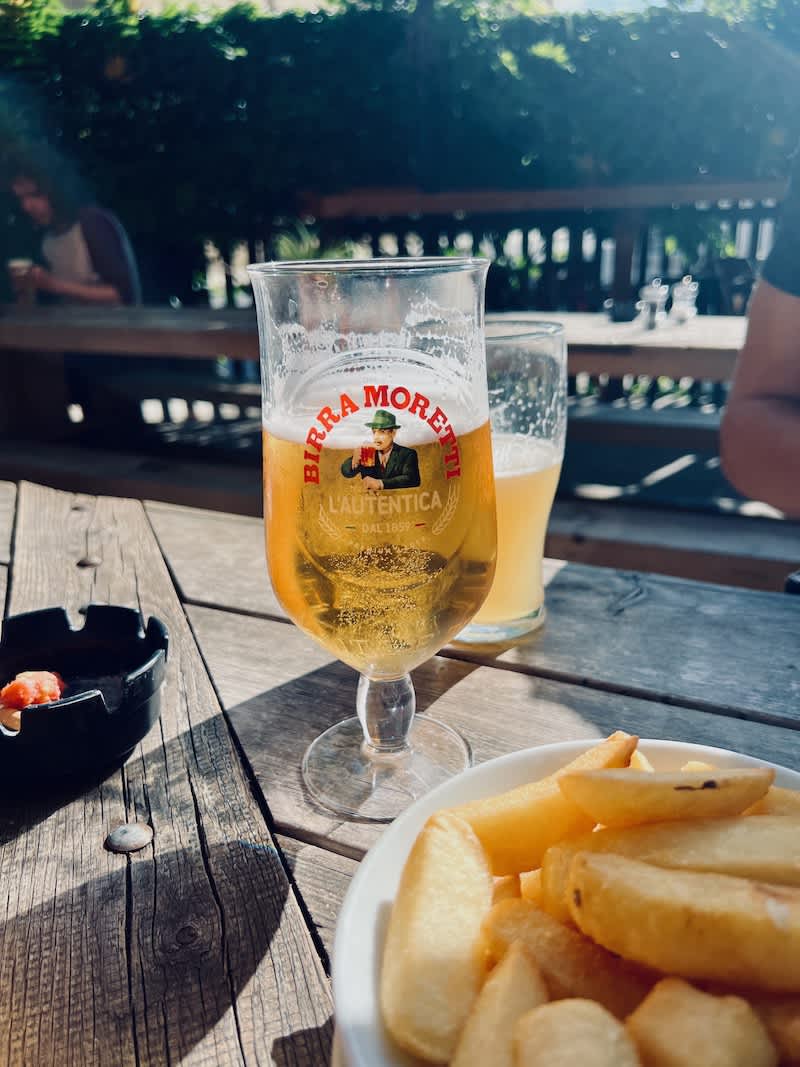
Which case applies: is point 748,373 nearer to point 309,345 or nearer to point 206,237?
point 309,345

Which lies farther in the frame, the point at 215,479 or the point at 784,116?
the point at 784,116

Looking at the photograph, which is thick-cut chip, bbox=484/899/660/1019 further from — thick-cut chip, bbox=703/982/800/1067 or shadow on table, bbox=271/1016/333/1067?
shadow on table, bbox=271/1016/333/1067

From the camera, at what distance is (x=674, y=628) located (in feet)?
4.54

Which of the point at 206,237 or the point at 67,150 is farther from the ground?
the point at 67,150

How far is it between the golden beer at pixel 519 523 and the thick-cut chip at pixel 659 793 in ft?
2.33

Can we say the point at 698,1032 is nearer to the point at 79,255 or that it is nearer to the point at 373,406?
the point at 373,406

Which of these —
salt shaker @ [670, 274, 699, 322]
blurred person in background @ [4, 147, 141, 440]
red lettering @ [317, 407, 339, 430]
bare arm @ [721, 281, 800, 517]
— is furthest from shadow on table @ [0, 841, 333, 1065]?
blurred person in background @ [4, 147, 141, 440]

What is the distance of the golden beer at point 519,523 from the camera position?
1.36 metres

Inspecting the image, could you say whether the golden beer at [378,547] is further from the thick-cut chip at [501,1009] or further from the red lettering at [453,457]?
the thick-cut chip at [501,1009]

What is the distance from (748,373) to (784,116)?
3963 mm

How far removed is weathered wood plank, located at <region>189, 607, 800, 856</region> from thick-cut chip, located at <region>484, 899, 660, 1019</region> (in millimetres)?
320

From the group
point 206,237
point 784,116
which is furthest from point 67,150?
point 784,116

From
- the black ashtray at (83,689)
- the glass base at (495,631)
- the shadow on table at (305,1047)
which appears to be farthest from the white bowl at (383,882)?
the glass base at (495,631)

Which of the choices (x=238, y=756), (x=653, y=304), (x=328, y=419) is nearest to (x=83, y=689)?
(x=238, y=756)
